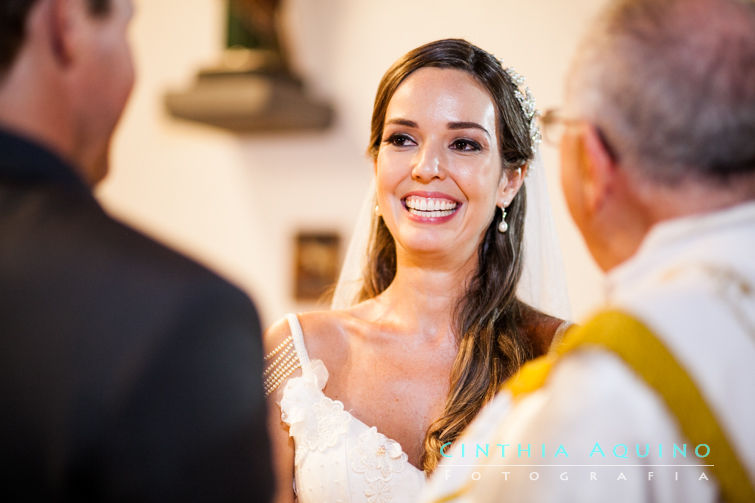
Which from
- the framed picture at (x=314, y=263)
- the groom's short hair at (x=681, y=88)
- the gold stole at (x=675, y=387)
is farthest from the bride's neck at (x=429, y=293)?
the framed picture at (x=314, y=263)

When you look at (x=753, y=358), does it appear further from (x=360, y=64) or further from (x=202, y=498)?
(x=360, y=64)

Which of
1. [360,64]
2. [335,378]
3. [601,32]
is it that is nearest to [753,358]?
[601,32]

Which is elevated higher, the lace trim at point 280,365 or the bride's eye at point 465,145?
the bride's eye at point 465,145

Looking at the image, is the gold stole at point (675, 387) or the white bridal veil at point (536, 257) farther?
the white bridal veil at point (536, 257)

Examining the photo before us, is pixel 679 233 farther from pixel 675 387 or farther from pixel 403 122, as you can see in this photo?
pixel 403 122

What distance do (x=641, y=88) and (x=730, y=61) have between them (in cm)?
11

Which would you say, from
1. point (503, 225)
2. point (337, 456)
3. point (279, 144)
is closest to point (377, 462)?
point (337, 456)

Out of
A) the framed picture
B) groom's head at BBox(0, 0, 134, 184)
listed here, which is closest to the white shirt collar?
groom's head at BBox(0, 0, 134, 184)

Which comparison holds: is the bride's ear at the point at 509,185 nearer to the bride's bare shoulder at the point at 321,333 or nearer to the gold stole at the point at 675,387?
the bride's bare shoulder at the point at 321,333

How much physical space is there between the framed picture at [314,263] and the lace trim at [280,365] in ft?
6.55

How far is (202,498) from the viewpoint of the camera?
2.96 feet

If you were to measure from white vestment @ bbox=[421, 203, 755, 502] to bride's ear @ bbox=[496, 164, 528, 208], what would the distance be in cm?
125

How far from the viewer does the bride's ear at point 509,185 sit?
7.28ft

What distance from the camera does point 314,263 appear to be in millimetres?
4234
